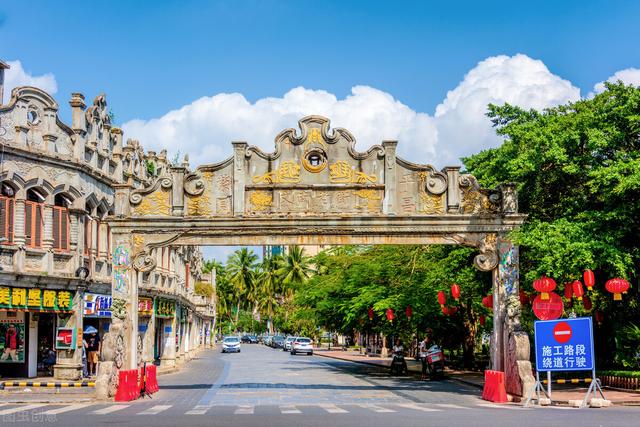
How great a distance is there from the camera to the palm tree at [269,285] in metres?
94.9

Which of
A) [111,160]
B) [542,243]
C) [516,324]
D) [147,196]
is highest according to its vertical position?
[111,160]

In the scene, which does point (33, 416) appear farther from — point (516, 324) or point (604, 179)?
point (604, 179)

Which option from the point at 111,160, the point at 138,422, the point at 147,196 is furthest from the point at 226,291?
the point at 138,422

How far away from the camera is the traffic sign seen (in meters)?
17.7

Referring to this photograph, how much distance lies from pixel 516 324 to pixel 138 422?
9.89 meters

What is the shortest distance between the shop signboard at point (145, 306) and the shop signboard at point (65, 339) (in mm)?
5435

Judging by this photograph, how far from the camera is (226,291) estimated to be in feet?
337

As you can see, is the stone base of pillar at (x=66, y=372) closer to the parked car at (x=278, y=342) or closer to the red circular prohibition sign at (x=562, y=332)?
the red circular prohibition sign at (x=562, y=332)

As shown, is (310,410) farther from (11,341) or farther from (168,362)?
(168,362)

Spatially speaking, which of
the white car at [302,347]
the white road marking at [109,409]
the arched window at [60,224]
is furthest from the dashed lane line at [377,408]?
the white car at [302,347]

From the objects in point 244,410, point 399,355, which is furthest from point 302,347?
point 244,410

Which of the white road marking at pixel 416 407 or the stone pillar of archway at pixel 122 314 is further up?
the stone pillar of archway at pixel 122 314

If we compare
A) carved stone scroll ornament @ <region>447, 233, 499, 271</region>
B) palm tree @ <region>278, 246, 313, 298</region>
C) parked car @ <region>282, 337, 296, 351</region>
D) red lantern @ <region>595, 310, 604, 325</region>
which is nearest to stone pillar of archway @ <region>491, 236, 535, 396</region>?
carved stone scroll ornament @ <region>447, 233, 499, 271</region>

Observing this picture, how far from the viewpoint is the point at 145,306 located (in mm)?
32562
